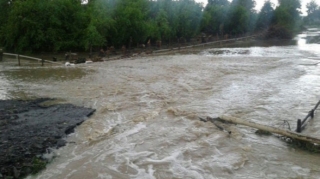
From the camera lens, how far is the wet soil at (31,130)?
259 inches

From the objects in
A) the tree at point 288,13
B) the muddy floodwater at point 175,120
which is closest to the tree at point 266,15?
the tree at point 288,13

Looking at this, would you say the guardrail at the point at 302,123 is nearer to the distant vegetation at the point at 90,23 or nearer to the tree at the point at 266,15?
the distant vegetation at the point at 90,23

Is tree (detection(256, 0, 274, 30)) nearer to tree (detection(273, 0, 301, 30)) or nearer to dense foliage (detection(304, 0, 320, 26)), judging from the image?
tree (detection(273, 0, 301, 30))

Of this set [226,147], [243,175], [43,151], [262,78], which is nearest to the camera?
[243,175]

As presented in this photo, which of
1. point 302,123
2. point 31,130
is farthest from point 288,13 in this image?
point 31,130

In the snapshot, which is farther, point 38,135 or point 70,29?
point 70,29

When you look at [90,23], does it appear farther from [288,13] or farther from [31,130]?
[288,13]

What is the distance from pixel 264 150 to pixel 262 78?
10810mm

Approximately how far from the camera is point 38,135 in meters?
8.17

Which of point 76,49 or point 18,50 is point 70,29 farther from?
point 18,50

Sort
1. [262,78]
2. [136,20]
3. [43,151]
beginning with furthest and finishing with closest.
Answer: [136,20] → [262,78] → [43,151]

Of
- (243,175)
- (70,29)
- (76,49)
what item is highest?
(70,29)

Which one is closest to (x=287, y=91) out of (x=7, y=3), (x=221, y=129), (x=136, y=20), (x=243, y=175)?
(x=221, y=129)

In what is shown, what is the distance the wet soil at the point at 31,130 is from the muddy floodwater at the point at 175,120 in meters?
0.34
